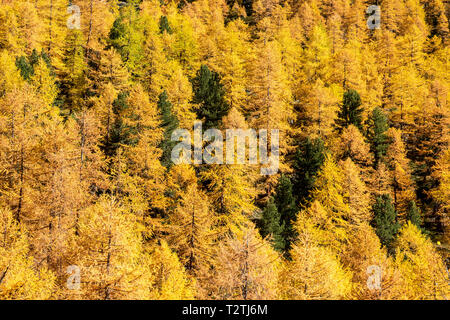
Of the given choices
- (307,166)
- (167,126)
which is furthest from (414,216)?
(167,126)

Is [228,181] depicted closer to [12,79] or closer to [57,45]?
[12,79]

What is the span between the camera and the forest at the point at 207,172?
1878cm

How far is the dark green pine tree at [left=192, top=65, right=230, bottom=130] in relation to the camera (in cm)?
3647

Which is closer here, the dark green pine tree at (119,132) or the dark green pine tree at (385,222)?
the dark green pine tree at (119,132)

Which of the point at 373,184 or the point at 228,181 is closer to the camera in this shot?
the point at 228,181

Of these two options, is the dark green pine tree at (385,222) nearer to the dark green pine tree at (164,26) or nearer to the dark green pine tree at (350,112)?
the dark green pine tree at (350,112)

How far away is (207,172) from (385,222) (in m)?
17.1

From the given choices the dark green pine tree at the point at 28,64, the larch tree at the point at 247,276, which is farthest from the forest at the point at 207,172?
the dark green pine tree at the point at 28,64

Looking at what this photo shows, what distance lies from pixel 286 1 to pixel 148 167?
7669 centimetres

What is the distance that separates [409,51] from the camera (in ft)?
188

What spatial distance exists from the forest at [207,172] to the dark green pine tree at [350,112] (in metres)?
0.31

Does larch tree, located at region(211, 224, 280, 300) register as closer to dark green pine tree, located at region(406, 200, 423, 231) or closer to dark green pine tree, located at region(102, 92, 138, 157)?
dark green pine tree, located at region(102, 92, 138, 157)
